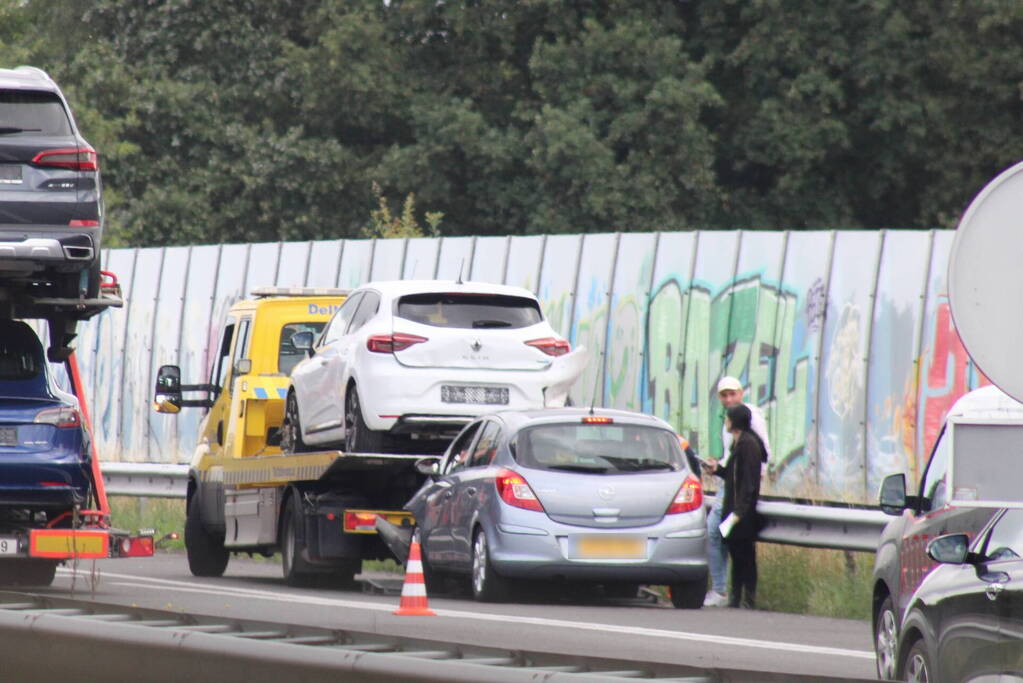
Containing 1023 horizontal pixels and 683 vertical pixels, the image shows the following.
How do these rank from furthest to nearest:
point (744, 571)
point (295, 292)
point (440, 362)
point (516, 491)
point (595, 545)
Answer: point (295, 292)
point (440, 362)
point (744, 571)
point (516, 491)
point (595, 545)

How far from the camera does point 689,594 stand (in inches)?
659

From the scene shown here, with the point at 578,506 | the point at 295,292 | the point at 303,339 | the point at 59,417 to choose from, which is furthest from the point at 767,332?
the point at 59,417

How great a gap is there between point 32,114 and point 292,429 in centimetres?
507

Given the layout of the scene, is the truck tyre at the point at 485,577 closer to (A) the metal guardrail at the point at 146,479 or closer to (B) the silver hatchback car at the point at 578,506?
(B) the silver hatchback car at the point at 578,506

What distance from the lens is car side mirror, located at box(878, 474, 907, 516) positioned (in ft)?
32.0

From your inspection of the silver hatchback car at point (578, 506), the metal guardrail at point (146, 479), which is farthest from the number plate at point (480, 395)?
the metal guardrail at point (146, 479)

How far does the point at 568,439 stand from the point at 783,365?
6.63 meters

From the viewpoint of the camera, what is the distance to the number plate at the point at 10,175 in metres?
15.3

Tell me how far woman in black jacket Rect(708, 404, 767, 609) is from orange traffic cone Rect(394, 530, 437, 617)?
3096mm

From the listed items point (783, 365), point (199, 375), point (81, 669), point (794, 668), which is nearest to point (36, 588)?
point (794, 668)

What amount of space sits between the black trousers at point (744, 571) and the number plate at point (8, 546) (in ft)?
18.0

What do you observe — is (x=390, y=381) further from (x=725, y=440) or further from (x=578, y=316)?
(x=578, y=316)

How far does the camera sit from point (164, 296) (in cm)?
3097

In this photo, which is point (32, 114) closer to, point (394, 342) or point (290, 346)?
point (394, 342)
